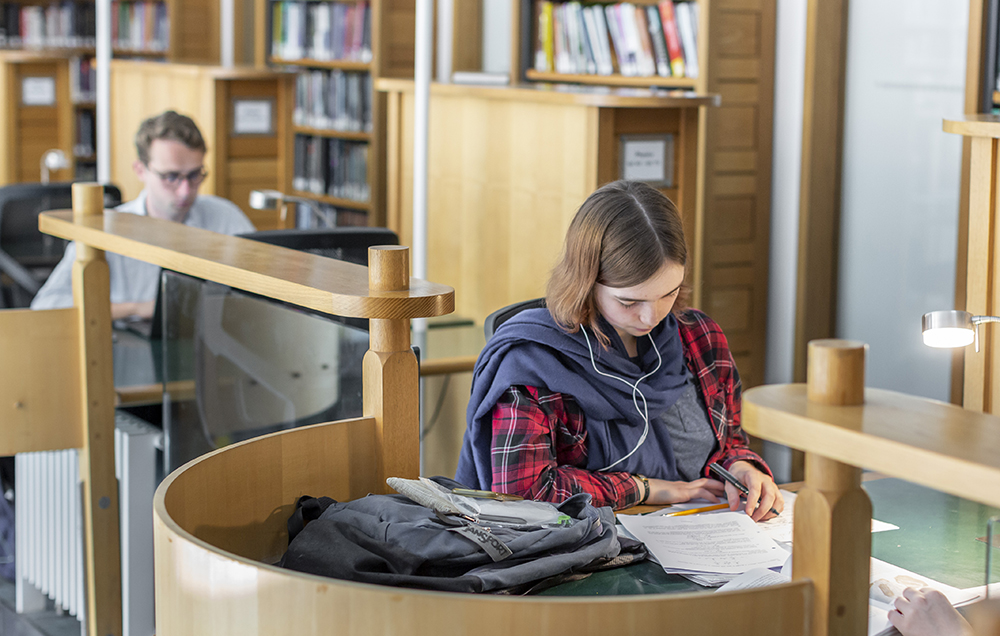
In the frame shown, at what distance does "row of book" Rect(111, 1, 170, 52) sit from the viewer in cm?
738

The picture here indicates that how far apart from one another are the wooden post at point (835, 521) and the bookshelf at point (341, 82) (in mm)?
4736

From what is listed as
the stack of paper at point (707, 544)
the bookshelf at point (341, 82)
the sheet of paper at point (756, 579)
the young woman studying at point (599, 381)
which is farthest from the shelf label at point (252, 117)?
the sheet of paper at point (756, 579)

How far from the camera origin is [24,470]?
7.89 ft

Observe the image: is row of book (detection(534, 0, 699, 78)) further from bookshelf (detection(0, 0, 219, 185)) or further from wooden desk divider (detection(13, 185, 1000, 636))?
bookshelf (detection(0, 0, 219, 185))

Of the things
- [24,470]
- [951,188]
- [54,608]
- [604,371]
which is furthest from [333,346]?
[951,188]

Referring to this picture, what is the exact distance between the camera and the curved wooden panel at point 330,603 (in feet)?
3.05

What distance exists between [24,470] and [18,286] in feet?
3.80

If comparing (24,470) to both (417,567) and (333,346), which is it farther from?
(417,567)

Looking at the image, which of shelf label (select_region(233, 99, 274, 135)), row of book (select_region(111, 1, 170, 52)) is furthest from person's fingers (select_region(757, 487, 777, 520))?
row of book (select_region(111, 1, 170, 52))

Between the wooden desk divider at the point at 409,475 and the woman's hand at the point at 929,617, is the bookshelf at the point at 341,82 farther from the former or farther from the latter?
the woman's hand at the point at 929,617

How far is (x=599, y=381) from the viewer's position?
5.96 feet

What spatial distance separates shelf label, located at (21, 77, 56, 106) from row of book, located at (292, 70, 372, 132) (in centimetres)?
139

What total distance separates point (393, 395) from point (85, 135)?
675 centimetres

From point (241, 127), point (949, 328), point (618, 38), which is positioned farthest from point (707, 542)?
point (241, 127)
